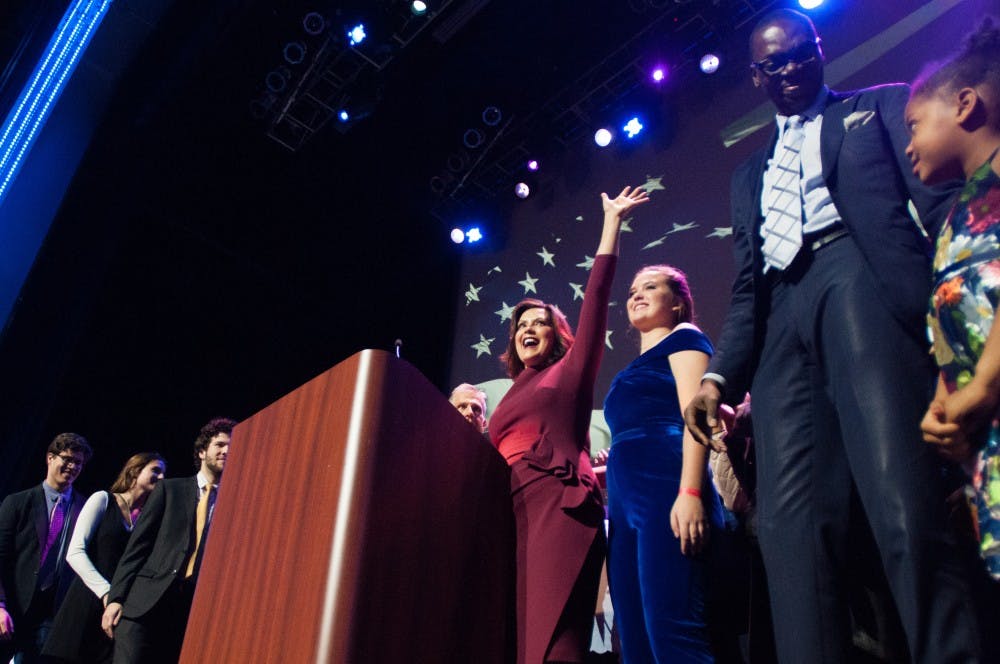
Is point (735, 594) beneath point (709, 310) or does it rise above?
beneath

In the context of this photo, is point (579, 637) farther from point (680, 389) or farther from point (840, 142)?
point (840, 142)

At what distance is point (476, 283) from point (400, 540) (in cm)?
456

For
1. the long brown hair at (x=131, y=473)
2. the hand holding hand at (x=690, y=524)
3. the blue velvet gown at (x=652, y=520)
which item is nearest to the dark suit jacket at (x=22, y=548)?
the long brown hair at (x=131, y=473)

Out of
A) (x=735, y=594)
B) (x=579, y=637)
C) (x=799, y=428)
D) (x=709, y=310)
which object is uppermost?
(x=709, y=310)

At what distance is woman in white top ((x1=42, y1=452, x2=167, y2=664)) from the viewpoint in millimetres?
3707

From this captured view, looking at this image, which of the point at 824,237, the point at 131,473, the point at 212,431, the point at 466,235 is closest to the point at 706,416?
the point at 824,237

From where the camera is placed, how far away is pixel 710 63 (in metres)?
4.58

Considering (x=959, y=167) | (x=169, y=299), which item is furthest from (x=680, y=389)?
(x=169, y=299)

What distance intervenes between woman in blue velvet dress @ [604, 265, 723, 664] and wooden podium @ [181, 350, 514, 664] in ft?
1.36

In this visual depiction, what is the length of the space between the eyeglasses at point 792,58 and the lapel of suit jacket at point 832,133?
0.14m

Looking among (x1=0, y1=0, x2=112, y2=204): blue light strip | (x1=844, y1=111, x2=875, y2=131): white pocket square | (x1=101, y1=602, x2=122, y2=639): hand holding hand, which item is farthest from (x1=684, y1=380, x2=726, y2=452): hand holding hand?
(x1=0, y1=0, x2=112, y2=204): blue light strip

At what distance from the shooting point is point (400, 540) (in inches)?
53.7

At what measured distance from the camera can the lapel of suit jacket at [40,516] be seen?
4184 mm

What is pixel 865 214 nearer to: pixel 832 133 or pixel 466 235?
pixel 832 133
